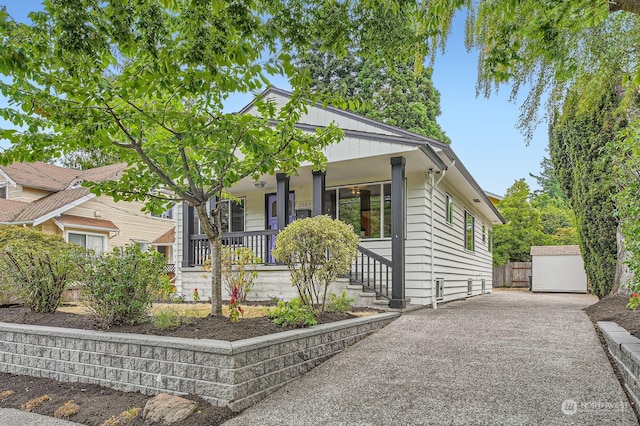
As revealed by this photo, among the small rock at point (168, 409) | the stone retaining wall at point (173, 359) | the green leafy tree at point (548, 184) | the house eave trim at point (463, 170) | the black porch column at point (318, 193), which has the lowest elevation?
the small rock at point (168, 409)

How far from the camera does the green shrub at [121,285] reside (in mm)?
4898

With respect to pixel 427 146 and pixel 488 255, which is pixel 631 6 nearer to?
pixel 427 146

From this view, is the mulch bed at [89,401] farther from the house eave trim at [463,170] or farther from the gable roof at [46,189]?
the gable roof at [46,189]

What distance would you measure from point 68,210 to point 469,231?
13.9m

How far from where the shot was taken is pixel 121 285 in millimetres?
4902

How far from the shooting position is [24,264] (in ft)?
20.7

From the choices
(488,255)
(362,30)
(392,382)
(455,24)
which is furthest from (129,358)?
(488,255)

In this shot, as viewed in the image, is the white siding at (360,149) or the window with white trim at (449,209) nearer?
the white siding at (360,149)

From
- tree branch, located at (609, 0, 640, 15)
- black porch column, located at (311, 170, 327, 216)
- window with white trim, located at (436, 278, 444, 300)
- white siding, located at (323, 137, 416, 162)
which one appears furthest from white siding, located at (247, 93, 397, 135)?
tree branch, located at (609, 0, 640, 15)

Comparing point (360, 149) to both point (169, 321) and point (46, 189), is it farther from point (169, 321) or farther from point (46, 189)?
→ point (46, 189)

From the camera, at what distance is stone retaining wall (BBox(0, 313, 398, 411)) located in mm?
3725

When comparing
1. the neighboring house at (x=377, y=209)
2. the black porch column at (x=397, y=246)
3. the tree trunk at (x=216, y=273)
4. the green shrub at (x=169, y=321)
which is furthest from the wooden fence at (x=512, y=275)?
the green shrub at (x=169, y=321)

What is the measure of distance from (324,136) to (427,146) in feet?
10.3

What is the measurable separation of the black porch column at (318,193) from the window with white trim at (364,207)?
1139 millimetres
